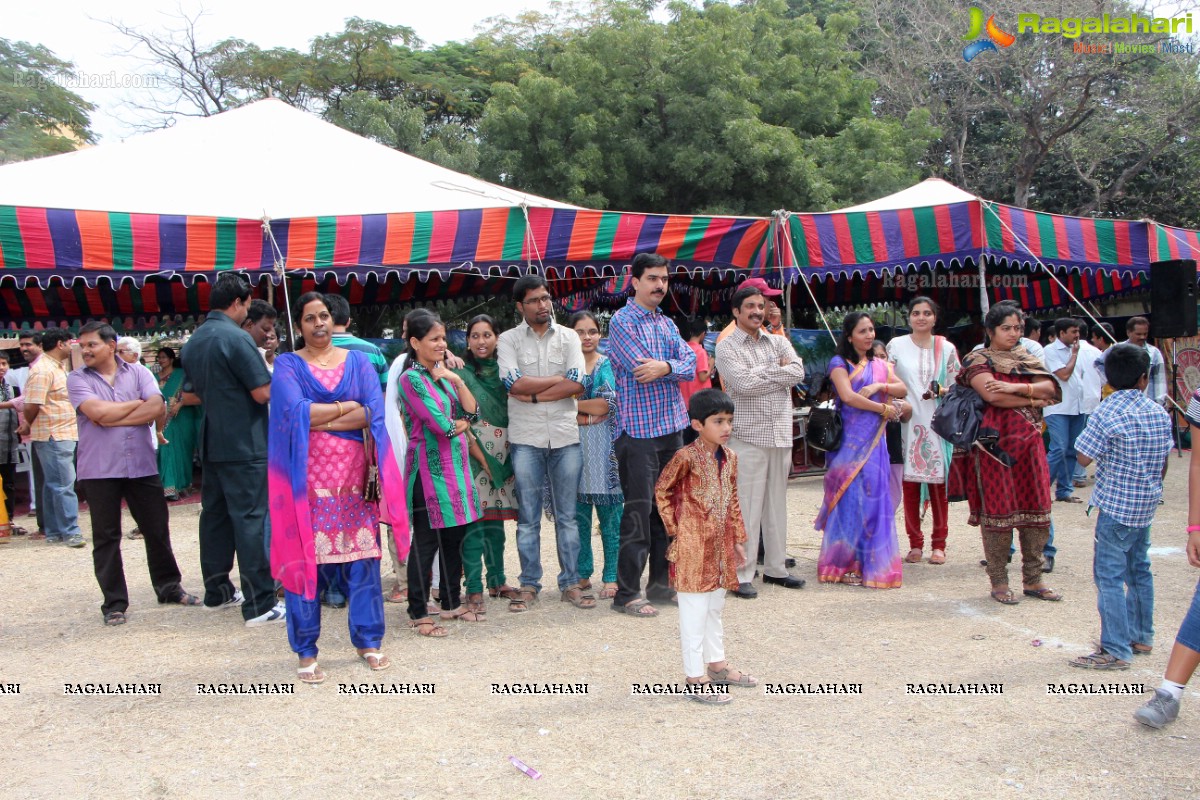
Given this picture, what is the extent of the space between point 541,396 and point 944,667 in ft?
7.47

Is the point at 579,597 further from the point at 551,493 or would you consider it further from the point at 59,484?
the point at 59,484

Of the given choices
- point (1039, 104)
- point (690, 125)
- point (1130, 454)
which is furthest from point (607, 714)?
point (1039, 104)

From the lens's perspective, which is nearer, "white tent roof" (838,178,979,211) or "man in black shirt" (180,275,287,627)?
"man in black shirt" (180,275,287,627)

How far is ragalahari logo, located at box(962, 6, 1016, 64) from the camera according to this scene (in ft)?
61.7

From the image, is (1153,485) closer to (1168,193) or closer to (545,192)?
(545,192)

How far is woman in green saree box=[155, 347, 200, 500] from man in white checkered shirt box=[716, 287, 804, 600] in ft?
14.0

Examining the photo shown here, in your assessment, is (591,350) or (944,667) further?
(591,350)

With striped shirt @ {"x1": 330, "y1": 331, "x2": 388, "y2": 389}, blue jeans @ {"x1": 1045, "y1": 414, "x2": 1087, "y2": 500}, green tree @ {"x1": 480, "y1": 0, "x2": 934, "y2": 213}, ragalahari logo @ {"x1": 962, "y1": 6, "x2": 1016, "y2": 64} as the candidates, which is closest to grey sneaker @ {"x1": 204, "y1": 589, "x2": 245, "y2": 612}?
striped shirt @ {"x1": 330, "y1": 331, "x2": 388, "y2": 389}

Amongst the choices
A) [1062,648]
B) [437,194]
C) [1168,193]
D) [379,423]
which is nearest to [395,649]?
[379,423]

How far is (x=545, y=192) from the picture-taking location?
18281mm

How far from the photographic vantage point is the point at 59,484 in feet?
25.1

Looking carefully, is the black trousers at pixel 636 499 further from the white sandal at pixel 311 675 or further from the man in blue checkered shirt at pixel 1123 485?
the man in blue checkered shirt at pixel 1123 485

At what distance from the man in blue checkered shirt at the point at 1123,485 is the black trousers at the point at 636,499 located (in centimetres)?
198

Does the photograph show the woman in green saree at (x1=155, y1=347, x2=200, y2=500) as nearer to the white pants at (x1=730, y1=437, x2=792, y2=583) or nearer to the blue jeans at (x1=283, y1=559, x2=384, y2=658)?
the blue jeans at (x1=283, y1=559, x2=384, y2=658)
